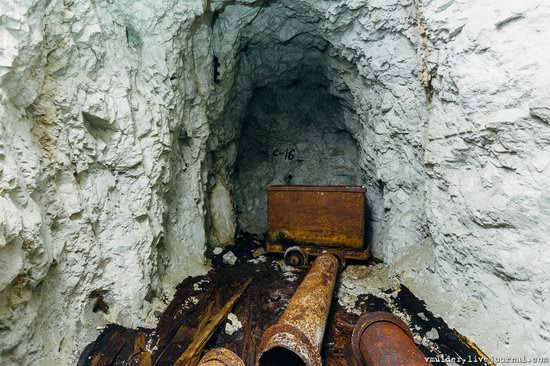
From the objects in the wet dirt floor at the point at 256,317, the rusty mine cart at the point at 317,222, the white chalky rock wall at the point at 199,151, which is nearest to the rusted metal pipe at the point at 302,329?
the wet dirt floor at the point at 256,317

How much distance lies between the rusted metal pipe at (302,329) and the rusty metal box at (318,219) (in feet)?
3.80

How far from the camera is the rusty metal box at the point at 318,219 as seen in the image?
18.1 ft

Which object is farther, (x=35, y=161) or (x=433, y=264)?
(x=433, y=264)

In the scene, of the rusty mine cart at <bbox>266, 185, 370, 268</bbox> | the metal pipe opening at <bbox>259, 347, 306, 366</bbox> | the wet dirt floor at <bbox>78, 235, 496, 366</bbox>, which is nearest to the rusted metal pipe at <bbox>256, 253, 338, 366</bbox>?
the metal pipe opening at <bbox>259, 347, 306, 366</bbox>

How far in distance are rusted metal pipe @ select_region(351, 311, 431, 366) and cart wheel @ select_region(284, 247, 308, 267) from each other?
2.45 meters

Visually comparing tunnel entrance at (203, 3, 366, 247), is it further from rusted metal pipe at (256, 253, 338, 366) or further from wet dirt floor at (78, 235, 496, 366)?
rusted metal pipe at (256, 253, 338, 366)

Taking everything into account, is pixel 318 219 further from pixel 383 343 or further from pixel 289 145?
pixel 289 145

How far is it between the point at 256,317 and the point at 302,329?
1.19 metres

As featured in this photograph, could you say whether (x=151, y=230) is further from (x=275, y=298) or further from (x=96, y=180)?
(x=275, y=298)

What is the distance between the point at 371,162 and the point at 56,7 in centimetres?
487

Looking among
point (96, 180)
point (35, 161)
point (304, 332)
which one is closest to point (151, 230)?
point (96, 180)

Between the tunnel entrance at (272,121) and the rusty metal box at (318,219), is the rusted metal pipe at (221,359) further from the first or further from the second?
the tunnel entrance at (272,121)

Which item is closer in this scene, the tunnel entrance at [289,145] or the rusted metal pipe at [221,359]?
the rusted metal pipe at [221,359]

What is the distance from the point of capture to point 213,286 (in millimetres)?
4887
